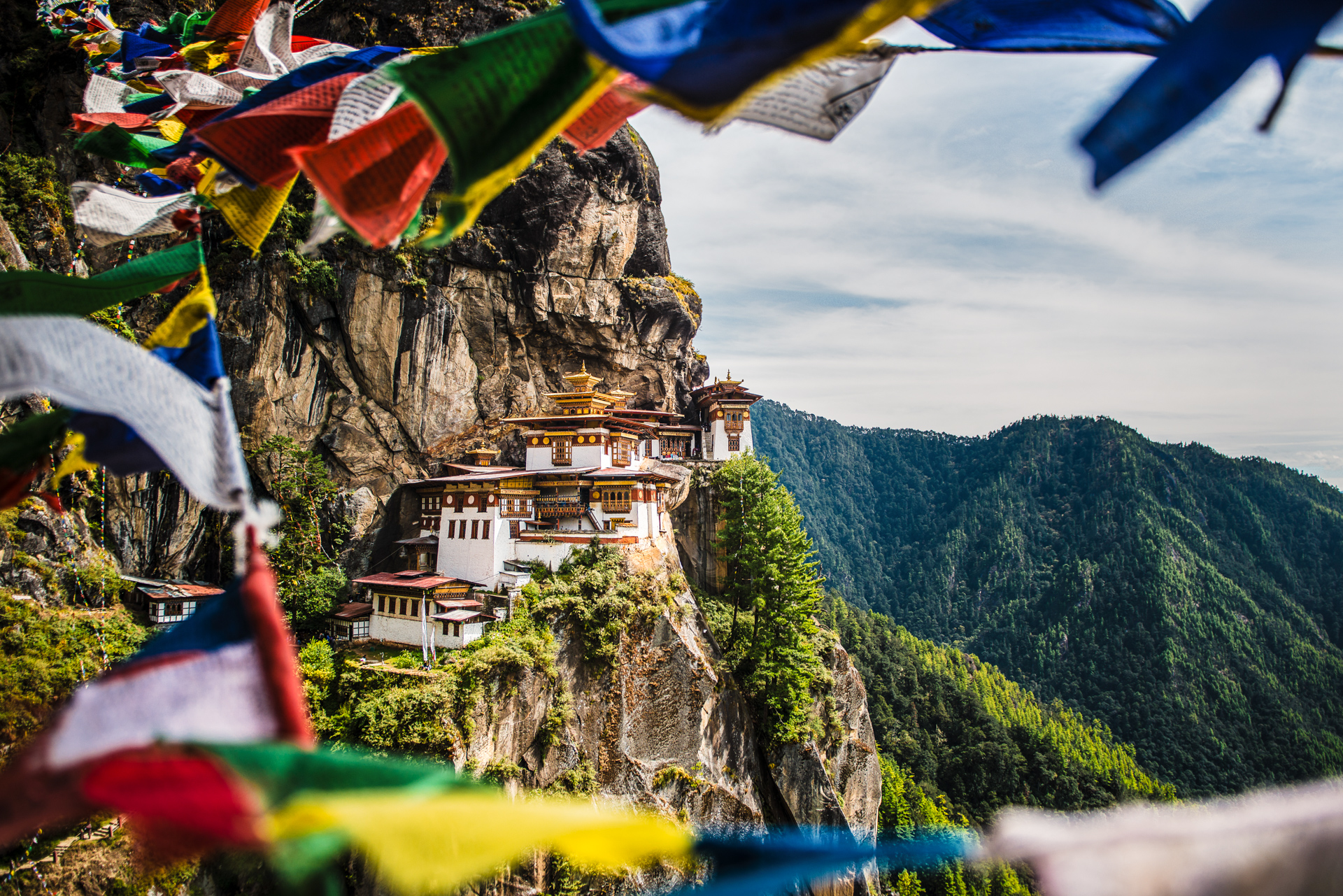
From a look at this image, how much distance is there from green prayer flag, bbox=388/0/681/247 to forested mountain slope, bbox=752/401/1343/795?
77.4 meters

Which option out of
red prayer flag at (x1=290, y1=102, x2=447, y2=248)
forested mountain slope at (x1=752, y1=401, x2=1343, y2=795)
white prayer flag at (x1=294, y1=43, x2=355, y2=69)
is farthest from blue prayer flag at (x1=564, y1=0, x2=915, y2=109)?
forested mountain slope at (x1=752, y1=401, x2=1343, y2=795)

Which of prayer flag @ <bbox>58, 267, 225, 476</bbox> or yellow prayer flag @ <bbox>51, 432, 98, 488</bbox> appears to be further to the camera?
yellow prayer flag @ <bbox>51, 432, 98, 488</bbox>

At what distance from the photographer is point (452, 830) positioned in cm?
77

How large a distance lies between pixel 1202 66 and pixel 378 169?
2.16 m

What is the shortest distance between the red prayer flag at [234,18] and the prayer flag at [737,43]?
463 centimetres

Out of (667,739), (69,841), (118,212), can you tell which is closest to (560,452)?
(667,739)

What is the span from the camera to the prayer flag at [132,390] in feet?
4.26

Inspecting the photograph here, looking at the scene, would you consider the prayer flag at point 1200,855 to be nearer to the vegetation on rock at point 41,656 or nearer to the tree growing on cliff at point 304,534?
the vegetation on rock at point 41,656

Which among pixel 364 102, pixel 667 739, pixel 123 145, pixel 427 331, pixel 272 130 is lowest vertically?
pixel 667 739

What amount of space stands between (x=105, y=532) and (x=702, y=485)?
723 inches

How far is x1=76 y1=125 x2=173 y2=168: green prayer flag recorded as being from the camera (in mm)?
3500

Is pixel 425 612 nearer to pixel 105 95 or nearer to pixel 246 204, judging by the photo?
pixel 105 95

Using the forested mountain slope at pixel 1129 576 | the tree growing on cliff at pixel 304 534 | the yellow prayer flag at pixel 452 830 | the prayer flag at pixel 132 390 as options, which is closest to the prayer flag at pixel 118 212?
the prayer flag at pixel 132 390

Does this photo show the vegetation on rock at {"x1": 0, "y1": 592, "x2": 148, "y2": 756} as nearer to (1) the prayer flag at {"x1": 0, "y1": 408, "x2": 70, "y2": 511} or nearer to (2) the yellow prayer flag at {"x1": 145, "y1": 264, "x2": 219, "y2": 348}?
(1) the prayer flag at {"x1": 0, "y1": 408, "x2": 70, "y2": 511}
